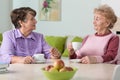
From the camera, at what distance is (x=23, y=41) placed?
263cm

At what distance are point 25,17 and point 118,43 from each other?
85 centimetres

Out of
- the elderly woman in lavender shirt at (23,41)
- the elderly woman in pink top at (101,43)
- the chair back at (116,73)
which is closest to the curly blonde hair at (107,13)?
→ the elderly woman in pink top at (101,43)

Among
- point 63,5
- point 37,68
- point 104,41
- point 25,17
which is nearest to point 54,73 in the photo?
point 37,68

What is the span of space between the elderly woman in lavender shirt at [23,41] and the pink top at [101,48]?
230mm

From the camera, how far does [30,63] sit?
7.49 ft

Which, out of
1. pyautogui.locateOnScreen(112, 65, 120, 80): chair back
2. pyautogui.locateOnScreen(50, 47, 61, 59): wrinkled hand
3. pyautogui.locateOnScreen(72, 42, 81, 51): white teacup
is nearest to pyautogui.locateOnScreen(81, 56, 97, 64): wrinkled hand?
pyautogui.locateOnScreen(72, 42, 81, 51): white teacup

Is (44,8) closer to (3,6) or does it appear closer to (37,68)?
(3,6)

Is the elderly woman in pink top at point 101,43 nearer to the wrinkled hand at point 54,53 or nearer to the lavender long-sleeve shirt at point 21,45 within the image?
the wrinkled hand at point 54,53

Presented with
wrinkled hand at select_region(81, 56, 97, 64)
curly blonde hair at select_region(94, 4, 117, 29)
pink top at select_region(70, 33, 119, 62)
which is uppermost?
curly blonde hair at select_region(94, 4, 117, 29)

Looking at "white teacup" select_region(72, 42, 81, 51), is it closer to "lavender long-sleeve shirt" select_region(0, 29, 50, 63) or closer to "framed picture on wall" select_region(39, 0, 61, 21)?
"lavender long-sleeve shirt" select_region(0, 29, 50, 63)

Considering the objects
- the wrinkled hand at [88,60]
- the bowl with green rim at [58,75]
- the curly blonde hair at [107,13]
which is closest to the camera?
the bowl with green rim at [58,75]

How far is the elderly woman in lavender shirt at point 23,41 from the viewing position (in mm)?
2547

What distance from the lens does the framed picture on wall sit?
217 inches

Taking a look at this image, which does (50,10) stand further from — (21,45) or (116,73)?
(116,73)
